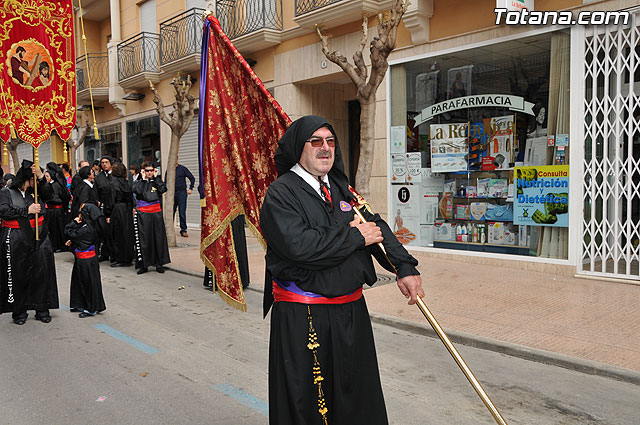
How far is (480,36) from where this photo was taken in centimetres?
975

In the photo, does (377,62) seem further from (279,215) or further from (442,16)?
(279,215)

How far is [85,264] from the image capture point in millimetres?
7051

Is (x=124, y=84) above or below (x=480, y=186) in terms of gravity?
above

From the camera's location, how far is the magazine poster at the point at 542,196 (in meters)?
8.78

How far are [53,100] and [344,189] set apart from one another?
19.6 feet

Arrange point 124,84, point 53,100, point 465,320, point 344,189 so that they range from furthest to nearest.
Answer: point 124,84 < point 53,100 < point 465,320 < point 344,189

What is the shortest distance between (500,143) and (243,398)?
7.14 metres

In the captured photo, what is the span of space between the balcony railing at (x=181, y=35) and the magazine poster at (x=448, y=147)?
8580 millimetres

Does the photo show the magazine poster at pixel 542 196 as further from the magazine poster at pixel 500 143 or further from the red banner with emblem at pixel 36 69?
the red banner with emblem at pixel 36 69

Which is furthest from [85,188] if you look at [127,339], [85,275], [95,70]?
[95,70]

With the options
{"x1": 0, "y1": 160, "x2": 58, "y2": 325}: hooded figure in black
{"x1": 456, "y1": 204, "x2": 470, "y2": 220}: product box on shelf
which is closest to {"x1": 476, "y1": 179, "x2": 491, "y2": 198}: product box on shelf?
{"x1": 456, "y1": 204, "x2": 470, "y2": 220}: product box on shelf

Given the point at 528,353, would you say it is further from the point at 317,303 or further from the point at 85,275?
the point at 85,275

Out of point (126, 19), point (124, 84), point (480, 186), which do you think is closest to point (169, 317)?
point (480, 186)

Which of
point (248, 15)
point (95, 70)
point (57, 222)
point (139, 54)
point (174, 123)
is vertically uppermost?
point (95, 70)
